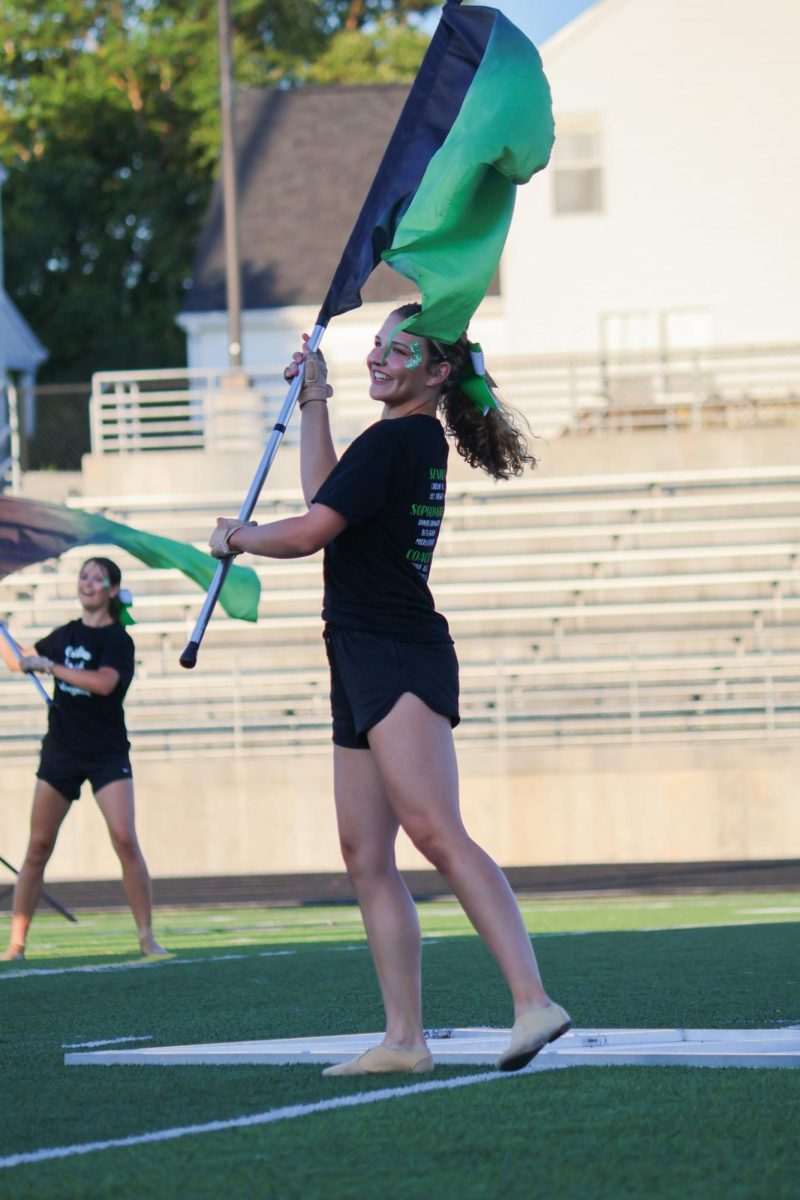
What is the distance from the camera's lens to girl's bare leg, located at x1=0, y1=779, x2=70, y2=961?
29.6 feet

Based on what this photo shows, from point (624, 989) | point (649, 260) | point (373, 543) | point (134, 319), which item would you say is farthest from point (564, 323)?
point (373, 543)

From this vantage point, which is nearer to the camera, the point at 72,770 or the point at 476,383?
the point at 476,383

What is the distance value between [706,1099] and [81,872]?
42.8 ft

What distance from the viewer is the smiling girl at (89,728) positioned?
891 centimetres

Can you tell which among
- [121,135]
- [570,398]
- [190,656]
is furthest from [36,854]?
[121,135]

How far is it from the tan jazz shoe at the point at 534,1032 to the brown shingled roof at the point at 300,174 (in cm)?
2880

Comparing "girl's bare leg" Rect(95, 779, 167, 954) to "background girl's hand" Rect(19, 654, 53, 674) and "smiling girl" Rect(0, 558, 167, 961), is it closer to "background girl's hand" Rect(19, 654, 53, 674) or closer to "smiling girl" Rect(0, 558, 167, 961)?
"smiling girl" Rect(0, 558, 167, 961)

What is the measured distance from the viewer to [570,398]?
2442cm

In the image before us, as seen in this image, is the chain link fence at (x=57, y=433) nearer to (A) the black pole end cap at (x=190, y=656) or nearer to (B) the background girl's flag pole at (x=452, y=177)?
(B) the background girl's flag pole at (x=452, y=177)

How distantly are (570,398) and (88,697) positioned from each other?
16077 mm

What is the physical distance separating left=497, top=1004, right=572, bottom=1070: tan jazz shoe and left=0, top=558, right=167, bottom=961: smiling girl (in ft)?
15.5

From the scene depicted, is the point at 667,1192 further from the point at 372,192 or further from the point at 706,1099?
the point at 372,192

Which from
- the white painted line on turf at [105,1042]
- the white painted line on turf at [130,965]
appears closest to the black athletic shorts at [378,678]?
the white painted line on turf at [105,1042]

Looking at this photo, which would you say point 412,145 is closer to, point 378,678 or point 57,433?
point 378,678
